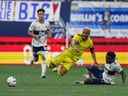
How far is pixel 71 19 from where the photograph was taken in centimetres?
3250

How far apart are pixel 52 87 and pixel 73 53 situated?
9.77ft

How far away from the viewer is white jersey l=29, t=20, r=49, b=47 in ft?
80.8

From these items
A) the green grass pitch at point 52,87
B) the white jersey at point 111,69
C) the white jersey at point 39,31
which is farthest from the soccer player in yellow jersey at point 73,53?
the white jersey at point 39,31

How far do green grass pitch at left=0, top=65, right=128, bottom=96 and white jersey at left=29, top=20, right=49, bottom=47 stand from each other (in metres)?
1.04

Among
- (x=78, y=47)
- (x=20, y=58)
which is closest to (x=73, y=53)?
(x=78, y=47)

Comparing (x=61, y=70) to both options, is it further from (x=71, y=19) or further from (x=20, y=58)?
(x=71, y=19)

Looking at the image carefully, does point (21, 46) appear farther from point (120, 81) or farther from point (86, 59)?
point (120, 81)

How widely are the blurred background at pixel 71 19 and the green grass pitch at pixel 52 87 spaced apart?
557 centimetres

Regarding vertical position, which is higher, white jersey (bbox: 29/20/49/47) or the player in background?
white jersey (bbox: 29/20/49/47)

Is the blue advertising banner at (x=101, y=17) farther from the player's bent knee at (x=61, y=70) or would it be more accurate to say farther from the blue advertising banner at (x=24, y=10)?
the player's bent knee at (x=61, y=70)

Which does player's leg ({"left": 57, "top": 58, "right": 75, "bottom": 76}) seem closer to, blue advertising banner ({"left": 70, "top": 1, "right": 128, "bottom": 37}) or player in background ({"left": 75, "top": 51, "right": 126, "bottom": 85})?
player in background ({"left": 75, "top": 51, "right": 126, "bottom": 85})

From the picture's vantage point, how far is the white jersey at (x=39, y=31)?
80.8ft

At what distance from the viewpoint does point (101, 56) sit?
31.1 metres

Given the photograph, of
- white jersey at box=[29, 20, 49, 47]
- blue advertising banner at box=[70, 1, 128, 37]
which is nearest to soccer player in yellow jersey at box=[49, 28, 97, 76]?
white jersey at box=[29, 20, 49, 47]
